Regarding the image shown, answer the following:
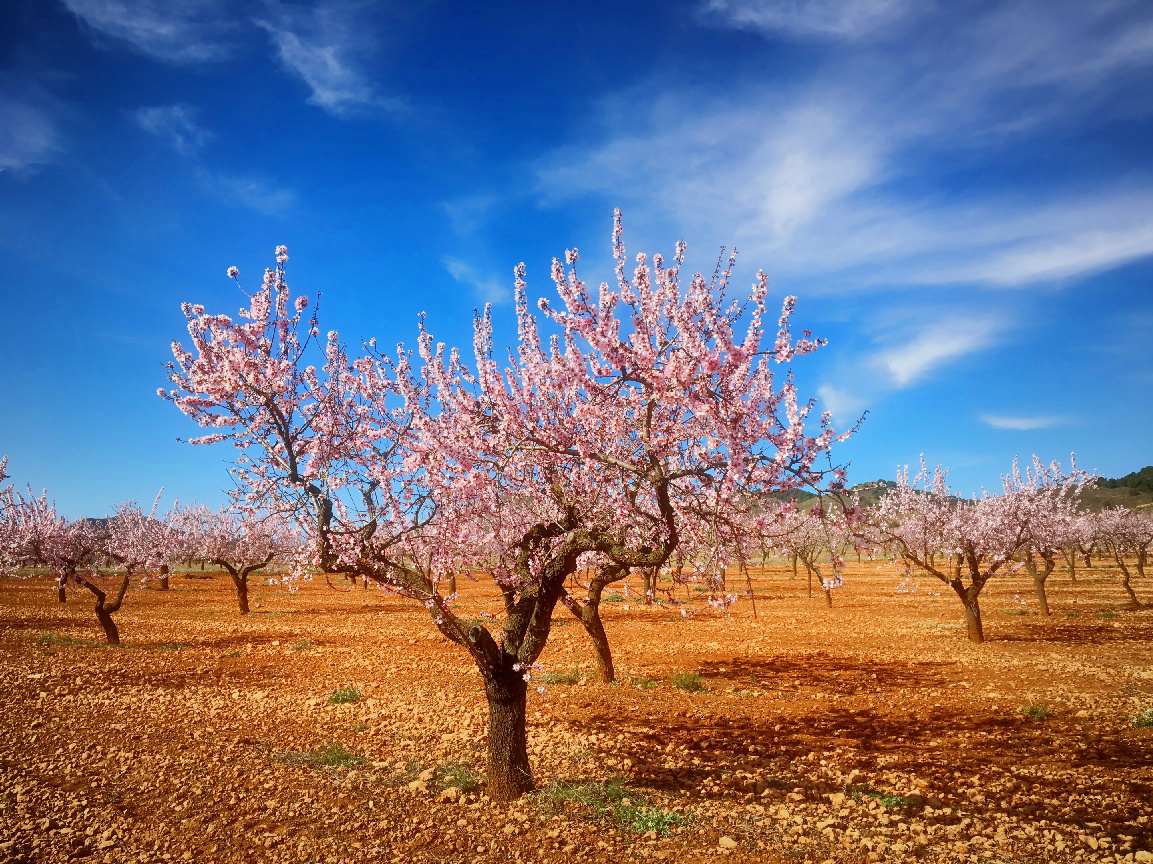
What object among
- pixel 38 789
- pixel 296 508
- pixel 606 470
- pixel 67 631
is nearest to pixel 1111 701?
pixel 606 470

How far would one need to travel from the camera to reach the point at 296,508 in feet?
27.9

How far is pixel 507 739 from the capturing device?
8.12 metres

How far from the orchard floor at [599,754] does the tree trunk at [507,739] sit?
28 centimetres

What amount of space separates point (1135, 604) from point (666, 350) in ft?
114

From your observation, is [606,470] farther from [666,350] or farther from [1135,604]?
[1135,604]

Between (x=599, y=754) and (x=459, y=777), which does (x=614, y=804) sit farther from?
(x=459, y=777)

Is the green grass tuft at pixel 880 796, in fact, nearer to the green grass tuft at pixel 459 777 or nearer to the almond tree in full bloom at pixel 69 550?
the green grass tuft at pixel 459 777

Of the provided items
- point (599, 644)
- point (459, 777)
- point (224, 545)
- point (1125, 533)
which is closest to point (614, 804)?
point (459, 777)

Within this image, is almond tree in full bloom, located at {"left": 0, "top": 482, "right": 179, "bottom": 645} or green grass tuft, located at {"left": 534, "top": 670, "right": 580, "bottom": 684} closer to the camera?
green grass tuft, located at {"left": 534, "top": 670, "right": 580, "bottom": 684}

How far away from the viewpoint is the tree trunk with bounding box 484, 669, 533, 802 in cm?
805

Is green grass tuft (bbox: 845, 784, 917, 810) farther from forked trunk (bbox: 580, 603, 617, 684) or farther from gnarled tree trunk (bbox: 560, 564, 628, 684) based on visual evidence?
forked trunk (bbox: 580, 603, 617, 684)

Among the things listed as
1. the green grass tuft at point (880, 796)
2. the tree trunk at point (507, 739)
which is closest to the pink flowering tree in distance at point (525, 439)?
the tree trunk at point (507, 739)

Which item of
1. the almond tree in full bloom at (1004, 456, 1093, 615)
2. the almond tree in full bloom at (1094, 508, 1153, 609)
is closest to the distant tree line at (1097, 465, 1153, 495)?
the almond tree in full bloom at (1094, 508, 1153, 609)

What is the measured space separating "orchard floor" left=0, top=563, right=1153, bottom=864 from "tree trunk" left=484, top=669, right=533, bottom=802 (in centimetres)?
28
